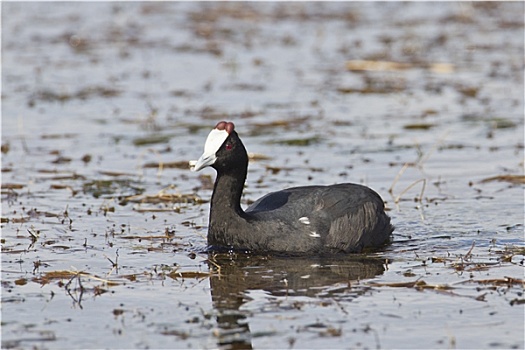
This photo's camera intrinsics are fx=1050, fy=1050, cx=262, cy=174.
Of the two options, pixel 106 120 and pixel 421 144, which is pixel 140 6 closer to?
pixel 106 120

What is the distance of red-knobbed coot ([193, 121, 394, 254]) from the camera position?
7.98 meters

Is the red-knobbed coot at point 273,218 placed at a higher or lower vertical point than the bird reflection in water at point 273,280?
higher

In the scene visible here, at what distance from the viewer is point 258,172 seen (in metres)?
11.5

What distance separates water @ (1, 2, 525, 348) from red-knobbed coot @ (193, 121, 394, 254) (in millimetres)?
158

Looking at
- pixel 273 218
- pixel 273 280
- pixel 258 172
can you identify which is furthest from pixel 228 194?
pixel 258 172

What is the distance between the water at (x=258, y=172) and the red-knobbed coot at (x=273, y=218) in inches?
6.2

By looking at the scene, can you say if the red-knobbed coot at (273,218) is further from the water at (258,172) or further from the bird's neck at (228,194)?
the water at (258,172)

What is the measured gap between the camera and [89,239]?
864cm

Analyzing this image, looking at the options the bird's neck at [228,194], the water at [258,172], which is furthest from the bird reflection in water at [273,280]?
the bird's neck at [228,194]

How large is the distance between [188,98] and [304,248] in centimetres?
798

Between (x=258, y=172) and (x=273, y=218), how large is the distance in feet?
11.2

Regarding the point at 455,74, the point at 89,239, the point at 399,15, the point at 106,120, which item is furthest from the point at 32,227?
the point at 399,15

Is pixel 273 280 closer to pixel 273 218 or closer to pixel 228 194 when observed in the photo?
pixel 273 218

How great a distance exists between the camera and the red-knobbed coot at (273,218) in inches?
314
